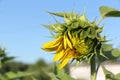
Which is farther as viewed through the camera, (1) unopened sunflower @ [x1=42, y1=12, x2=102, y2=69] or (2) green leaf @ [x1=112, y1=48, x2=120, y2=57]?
(2) green leaf @ [x1=112, y1=48, x2=120, y2=57]

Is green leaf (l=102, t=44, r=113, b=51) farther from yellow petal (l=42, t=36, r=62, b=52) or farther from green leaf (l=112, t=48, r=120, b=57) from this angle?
yellow petal (l=42, t=36, r=62, b=52)

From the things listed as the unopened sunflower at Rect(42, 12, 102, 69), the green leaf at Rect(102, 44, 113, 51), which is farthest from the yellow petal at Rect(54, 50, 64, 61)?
the green leaf at Rect(102, 44, 113, 51)

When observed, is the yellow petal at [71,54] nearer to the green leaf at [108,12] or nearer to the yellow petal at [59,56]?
the yellow petal at [59,56]

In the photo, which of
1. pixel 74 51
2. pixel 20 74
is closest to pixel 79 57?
pixel 74 51

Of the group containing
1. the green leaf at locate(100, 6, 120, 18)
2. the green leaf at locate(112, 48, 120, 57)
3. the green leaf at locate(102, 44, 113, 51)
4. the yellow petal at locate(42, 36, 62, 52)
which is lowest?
the green leaf at locate(112, 48, 120, 57)

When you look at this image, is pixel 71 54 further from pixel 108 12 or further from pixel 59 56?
pixel 108 12

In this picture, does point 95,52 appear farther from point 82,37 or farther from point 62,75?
point 62,75

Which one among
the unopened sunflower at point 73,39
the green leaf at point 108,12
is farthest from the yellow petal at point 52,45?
Result: the green leaf at point 108,12
